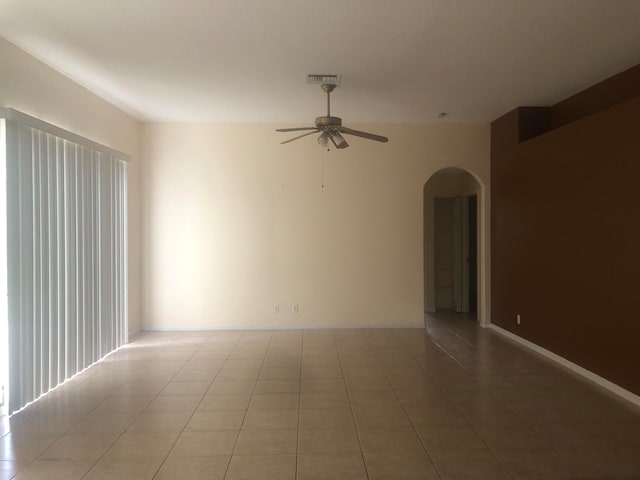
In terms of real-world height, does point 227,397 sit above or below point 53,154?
below

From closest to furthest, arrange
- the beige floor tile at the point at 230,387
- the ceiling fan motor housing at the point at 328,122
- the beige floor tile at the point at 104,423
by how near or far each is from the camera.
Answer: the beige floor tile at the point at 104,423
the beige floor tile at the point at 230,387
the ceiling fan motor housing at the point at 328,122

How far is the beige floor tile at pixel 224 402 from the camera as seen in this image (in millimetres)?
3814

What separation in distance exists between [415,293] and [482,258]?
119 cm

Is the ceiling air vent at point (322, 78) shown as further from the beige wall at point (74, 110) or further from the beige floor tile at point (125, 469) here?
the beige floor tile at point (125, 469)

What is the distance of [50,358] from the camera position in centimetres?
417

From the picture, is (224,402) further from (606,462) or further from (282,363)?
(606,462)

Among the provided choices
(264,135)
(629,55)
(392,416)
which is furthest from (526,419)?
(264,135)

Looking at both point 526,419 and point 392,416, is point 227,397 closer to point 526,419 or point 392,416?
point 392,416

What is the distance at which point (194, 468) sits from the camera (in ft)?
9.31

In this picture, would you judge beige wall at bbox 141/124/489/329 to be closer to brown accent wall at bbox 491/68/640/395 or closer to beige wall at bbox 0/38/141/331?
beige wall at bbox 0/38/141/331

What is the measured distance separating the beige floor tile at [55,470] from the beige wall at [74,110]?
2.79 meters

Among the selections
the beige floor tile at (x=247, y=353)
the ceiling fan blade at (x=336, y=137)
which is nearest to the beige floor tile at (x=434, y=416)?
the beige floor tile at (x=247, y=353)

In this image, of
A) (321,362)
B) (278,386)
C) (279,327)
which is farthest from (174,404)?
(279,327)

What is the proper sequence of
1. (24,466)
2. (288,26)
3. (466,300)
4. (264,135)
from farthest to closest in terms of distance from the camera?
(466,300), (264,135), (288,26), (24,466)
